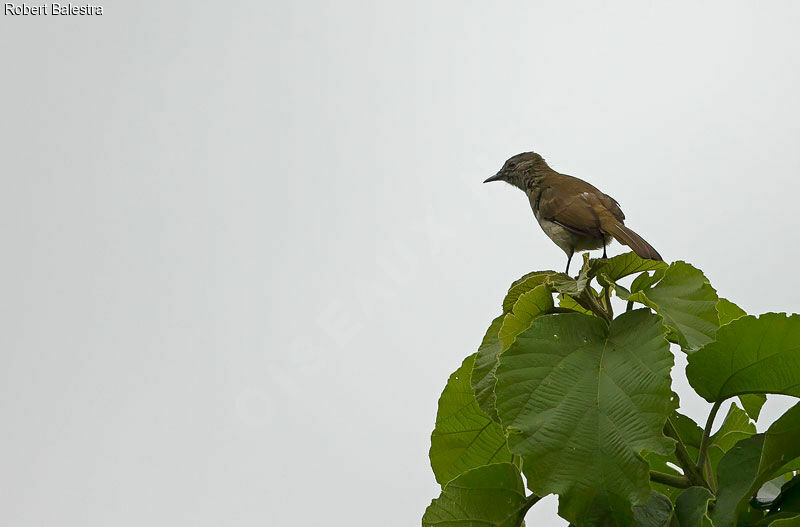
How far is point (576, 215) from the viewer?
11.0ft

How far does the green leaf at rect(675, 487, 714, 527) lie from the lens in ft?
5.44

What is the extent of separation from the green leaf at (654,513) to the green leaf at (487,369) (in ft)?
1.27

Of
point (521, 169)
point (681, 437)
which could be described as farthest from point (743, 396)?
point (521, 169)

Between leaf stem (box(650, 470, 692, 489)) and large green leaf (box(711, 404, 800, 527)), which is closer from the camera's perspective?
large green leaf (box(711, 404, 800, 527))

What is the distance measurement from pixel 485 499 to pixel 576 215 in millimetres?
1678

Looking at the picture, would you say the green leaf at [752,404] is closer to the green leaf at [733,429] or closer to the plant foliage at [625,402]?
the green leaf at [733,429]

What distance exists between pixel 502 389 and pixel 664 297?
0.54 metres

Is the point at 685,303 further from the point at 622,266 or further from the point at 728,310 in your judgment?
the point at 728,310

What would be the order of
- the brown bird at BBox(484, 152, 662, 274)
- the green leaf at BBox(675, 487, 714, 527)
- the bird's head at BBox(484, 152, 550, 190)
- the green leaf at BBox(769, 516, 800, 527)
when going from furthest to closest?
the bird's head at BBox(484, 152, 550, 190) → the brown bird at BBox(484, 152, 662, 274) → the green leaf at BBox(675, 487, 714, 527) → the green leaf at BBox(769, 516, 800, 527)

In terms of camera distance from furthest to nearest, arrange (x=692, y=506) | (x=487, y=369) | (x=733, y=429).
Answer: (x=733, y=429), (x=487, y=369), (x=692, y=506)

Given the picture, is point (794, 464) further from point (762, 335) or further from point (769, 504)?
point (762, 335)

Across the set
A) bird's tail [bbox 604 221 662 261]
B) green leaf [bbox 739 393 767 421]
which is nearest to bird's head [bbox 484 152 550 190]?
bird's tail [bbox 604 221 662 261]

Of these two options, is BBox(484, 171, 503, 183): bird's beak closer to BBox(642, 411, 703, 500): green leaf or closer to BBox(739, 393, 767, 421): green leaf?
BBox(739, 393, 767, 421): green leaf

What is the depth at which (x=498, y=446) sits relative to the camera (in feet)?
7.45
